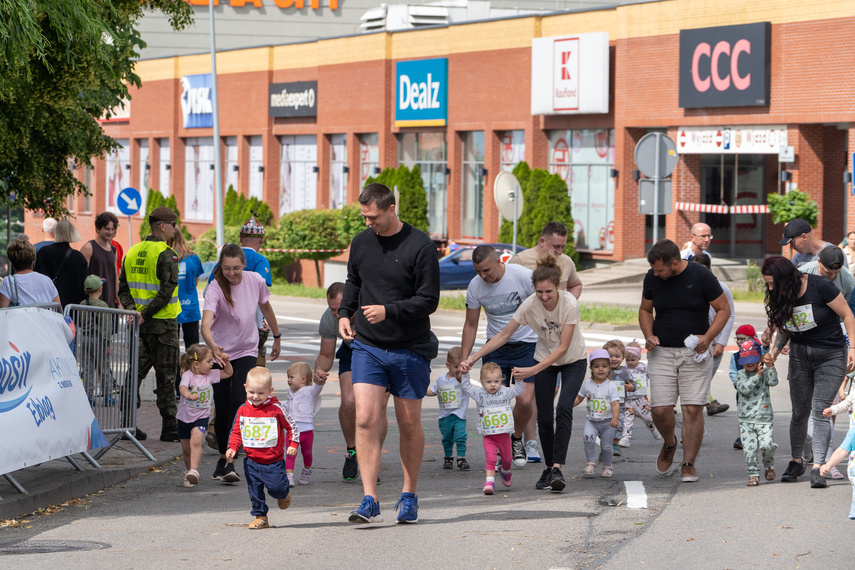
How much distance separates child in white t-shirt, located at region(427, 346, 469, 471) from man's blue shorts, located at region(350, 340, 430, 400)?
188cm

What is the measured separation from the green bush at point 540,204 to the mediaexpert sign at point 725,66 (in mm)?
4396

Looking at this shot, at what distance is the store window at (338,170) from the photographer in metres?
43.8

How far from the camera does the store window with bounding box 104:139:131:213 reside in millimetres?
56375

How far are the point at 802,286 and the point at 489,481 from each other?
2.69m

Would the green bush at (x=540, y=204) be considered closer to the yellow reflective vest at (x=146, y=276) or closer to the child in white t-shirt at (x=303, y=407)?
the yellow reflective vest at (x=146, y=276)

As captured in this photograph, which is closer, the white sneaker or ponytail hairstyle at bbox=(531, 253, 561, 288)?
ponytail hairstyle at bbox=(531, 253, 561, 288)

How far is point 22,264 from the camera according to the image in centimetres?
1095

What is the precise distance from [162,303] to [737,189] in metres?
25.1

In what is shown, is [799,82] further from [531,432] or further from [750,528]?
[750,528]

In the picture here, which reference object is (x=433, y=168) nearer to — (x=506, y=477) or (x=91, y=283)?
(x=91, y=283)

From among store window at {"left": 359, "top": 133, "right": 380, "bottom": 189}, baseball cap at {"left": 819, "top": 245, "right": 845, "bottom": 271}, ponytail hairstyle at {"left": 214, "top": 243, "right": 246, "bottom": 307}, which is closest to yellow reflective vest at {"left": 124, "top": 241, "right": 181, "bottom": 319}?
ponytail hairstyle at {"left": 214, "top": 243, "right": 246, "bottom": 307}

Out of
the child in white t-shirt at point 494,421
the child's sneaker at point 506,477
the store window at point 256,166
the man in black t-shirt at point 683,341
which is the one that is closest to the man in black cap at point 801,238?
the man in black t-shirt at point 683,341

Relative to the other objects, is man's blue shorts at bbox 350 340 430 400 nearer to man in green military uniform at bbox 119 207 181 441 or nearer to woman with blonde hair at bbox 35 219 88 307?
man in green military uniform at bbox 119 207 181 441

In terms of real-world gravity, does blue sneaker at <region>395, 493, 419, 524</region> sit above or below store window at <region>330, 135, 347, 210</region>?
below
